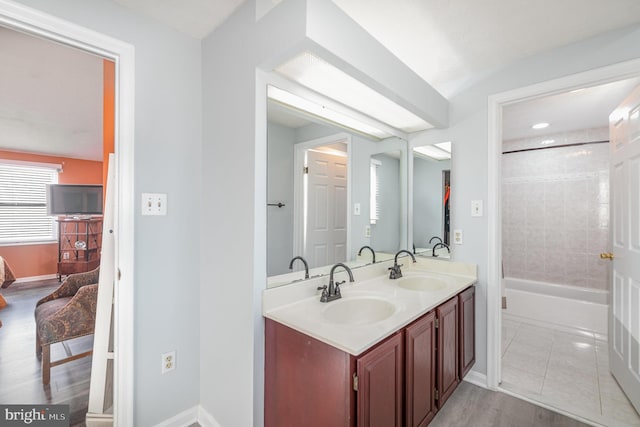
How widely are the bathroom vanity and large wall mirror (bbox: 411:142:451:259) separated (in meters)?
0.53

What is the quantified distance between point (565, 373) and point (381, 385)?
2057 mm

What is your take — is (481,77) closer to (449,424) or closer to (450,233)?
(450,233)

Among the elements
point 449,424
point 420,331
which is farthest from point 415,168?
point 449,424

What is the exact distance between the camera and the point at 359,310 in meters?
1.63

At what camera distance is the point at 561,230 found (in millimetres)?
3635

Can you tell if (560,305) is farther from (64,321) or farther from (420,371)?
(64,321)

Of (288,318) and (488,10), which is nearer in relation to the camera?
(288,318)

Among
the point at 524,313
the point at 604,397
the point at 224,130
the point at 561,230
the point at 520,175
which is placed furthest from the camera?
the point at 520,175

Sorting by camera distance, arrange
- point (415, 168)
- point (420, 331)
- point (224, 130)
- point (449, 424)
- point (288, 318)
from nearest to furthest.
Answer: point (288, 318), point (420, 331), point (224, 130), point (449, 424), point (415, 168)

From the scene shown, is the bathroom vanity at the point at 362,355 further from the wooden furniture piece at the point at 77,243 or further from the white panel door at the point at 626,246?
the wooden furniture piece at the point at 77,243

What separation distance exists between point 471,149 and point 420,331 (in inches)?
56.1

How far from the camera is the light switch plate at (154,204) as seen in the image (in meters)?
1.52

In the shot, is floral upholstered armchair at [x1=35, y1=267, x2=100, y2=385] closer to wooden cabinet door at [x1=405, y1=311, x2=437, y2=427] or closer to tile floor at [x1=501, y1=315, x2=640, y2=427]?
wooden cabinet door at [x1=405, y1=311, x2=437, y2=427]

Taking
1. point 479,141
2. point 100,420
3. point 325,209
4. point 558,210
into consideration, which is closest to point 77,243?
point 100,420
